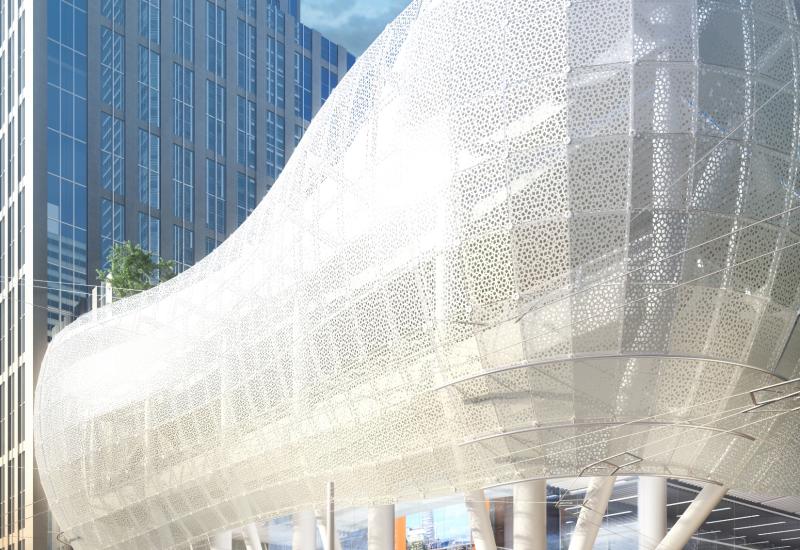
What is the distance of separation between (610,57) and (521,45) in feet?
5.47

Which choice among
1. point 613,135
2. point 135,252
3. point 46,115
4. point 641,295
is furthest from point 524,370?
point 46,115

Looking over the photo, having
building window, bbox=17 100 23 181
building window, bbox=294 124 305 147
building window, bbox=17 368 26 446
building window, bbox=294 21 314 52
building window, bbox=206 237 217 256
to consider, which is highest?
building window, bbox=294 21 314 52

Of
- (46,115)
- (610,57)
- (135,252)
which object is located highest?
(46,115)

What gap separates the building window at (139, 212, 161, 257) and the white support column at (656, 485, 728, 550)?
165 ft

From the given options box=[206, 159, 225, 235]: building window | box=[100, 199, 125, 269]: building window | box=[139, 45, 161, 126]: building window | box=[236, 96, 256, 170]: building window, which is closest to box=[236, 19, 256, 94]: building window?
box=[236, 96, 256, 170]: building window

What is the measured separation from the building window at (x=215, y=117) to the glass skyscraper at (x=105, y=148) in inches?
4.0

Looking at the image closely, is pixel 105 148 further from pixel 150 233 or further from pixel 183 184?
pixel 183 184

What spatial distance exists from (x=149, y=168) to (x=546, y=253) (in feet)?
178

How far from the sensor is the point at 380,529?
Result: 2827cm

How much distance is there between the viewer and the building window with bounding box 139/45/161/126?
71.9 metres

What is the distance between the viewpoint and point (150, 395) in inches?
1410

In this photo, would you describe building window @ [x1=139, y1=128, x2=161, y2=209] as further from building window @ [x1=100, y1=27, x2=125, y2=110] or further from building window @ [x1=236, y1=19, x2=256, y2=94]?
building window @ [x1=236, y1=19, x2=256, y2=94]

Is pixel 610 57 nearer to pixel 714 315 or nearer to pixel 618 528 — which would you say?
pixel 714 315

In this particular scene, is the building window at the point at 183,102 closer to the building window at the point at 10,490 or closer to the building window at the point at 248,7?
the building window at the point at 248,7
